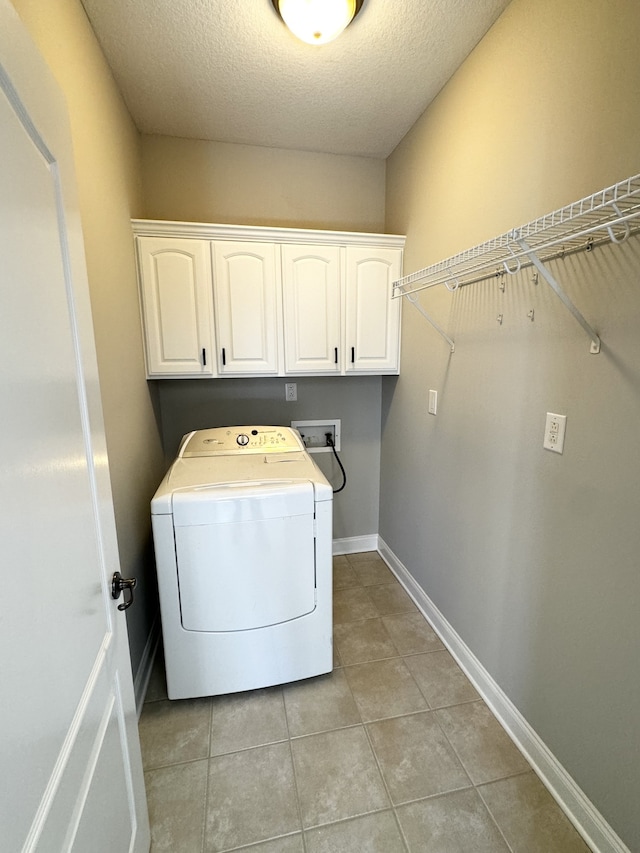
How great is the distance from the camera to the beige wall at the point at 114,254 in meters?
1.17

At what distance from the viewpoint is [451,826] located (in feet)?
3.80

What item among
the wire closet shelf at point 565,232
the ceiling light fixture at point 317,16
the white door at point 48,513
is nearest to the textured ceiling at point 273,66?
the ceiling light fixture at point 317,16

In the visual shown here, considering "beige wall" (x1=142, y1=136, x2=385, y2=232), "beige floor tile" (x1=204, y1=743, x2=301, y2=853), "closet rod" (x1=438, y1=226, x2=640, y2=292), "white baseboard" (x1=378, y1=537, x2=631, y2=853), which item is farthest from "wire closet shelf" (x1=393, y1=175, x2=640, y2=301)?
"beige floor tile" (x1=204, y1=743, x2=301, y2=853)

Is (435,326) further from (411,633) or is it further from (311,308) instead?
(411,633)

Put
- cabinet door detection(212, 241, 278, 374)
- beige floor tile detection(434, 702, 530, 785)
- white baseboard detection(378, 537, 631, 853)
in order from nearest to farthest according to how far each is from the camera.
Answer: white baseboard detection(378, 537, 631, 853), beige floor tile detection(434, 702, 530, 785), cabinet door detection(212, 241, 278, 374)

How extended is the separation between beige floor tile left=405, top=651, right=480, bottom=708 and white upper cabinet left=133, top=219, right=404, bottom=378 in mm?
1518

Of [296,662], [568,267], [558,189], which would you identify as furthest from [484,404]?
[296,662]

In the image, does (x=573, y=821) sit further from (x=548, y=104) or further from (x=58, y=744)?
(x=548, y=104)

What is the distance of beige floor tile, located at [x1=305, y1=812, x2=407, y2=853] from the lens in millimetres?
1105

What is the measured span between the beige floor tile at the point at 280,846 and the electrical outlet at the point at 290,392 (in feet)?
6.25

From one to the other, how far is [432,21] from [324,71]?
448 millimetres

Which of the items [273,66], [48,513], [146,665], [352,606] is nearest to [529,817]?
[352,606]

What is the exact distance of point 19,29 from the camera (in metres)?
0.60

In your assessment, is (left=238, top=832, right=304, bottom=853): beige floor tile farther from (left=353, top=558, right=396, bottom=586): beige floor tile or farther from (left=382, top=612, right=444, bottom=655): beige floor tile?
(left=353, top=558, right=396, bottom=586): beige floor tile
